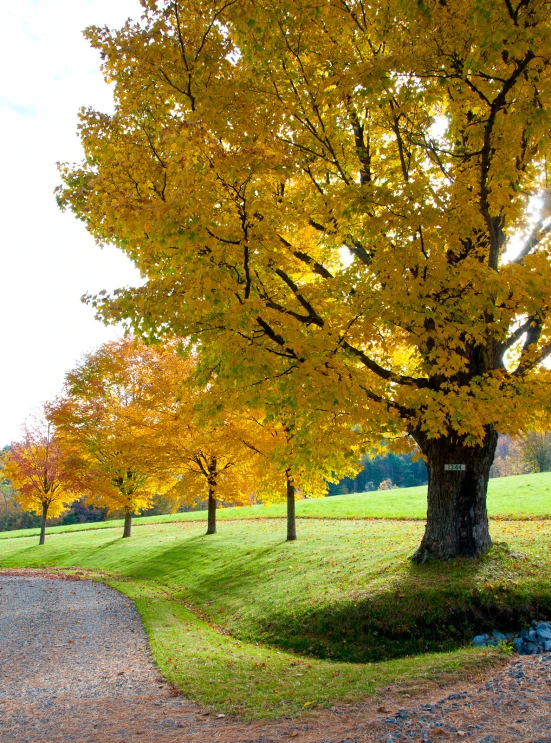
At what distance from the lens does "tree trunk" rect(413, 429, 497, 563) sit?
9.73 meters

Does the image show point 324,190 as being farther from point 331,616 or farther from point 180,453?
point 180,453

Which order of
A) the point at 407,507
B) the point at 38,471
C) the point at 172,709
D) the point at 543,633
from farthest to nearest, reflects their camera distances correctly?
the point at 38,471
the point at 407,507
the point at 543,633
the point at 172,709

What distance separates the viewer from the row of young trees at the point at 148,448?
16141 millimetres

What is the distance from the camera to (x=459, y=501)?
975 centimetres

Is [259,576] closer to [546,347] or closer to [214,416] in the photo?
[214,416]

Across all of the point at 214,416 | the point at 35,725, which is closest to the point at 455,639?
the point at 214,416

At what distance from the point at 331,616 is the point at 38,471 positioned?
24269mm

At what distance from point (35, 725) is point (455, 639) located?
5.99 m

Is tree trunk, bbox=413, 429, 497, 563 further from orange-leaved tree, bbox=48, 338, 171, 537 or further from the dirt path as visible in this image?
orange-leaved tree, bbox=48, 338, 171, 537

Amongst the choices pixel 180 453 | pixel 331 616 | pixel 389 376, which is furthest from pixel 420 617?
pixel 180 453

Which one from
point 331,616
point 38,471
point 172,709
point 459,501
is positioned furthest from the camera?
point 38,471

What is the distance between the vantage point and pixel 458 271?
7242mm

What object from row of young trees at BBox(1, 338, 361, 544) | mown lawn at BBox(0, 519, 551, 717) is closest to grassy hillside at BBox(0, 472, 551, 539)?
row of young trees at BBox(1, 338, 361, 544)

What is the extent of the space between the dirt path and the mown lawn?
460 millimetres
